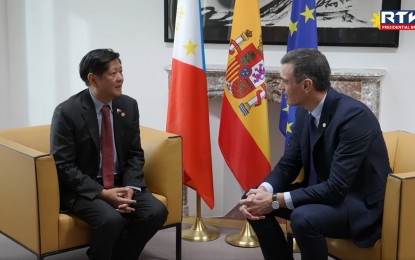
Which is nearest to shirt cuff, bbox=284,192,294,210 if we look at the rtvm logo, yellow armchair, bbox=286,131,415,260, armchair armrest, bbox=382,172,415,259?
yellow armchair, bbox=286,131,415,260

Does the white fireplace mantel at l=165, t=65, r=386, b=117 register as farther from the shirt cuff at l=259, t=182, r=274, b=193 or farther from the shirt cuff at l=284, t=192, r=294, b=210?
the shirt cuff at l=284, t=192, r=294, b=210

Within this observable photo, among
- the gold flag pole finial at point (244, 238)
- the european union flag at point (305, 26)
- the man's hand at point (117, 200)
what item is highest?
the european union flag at point (305, 26)

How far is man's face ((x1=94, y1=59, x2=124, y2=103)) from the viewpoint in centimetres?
291

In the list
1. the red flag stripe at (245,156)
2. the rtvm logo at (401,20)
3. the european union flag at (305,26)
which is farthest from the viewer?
the rtvm logo at (401,20)

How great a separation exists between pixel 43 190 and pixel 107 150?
438 millimetres

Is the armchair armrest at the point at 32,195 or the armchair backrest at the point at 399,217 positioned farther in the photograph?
the armchair armrest at the point at 32,195

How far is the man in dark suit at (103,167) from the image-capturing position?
2.80 meters

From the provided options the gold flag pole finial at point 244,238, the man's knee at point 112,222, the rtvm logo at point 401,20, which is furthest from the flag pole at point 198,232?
the rtvm logo at point 401,20

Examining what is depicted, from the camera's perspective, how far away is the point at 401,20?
3.87 metres

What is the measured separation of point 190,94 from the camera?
3.61 meters

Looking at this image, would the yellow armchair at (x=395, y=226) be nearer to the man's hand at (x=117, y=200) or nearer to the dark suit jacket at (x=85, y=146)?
the man's hand at (x=117, y=200)

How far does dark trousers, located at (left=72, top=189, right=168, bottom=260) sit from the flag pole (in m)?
0.78

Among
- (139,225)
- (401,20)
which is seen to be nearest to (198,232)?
(139,225)

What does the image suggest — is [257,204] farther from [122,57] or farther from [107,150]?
[122,57]
